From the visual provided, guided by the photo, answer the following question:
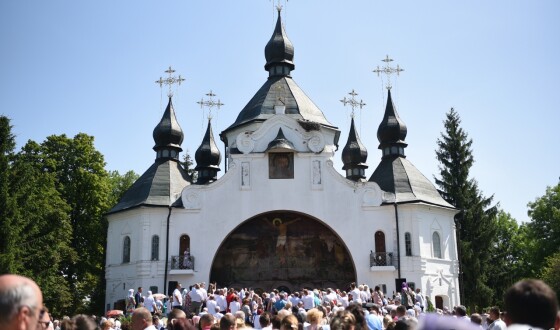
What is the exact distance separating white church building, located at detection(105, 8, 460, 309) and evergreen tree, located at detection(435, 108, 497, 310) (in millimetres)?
10667

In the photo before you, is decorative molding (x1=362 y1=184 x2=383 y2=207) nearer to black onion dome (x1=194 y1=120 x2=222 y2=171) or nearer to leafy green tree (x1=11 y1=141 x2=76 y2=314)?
black onion dome (x1=194 y1=120 x2=222 y2=171)

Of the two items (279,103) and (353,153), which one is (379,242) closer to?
(279,103)

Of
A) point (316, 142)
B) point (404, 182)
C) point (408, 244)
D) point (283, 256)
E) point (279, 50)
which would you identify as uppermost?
point (279, 50)

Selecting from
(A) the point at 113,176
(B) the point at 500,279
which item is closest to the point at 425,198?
(B) the point at 500,279

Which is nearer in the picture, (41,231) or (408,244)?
(408,244)

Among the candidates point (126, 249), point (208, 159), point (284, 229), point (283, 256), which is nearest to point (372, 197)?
point (284, 229)

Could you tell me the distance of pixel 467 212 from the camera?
172ft

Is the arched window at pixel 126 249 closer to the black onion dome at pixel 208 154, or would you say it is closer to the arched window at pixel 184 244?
the arched window at pixel 184 244

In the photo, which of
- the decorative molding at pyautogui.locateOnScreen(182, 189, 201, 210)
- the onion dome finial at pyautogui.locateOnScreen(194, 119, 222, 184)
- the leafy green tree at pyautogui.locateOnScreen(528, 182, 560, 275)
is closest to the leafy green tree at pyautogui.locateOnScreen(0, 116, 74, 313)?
the decorative molding at pyautogui.locateOnScreen(182, 189, 201, 210)

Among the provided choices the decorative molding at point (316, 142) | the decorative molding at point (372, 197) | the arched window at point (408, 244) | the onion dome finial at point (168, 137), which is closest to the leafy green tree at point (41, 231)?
the onion dome finial at point (168, 137)

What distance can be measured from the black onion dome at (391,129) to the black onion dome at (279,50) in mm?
8366

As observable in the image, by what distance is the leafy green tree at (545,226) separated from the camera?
52.9 metres

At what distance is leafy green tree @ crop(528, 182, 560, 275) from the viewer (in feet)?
173

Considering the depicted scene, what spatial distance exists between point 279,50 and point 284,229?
16266 millimetres
